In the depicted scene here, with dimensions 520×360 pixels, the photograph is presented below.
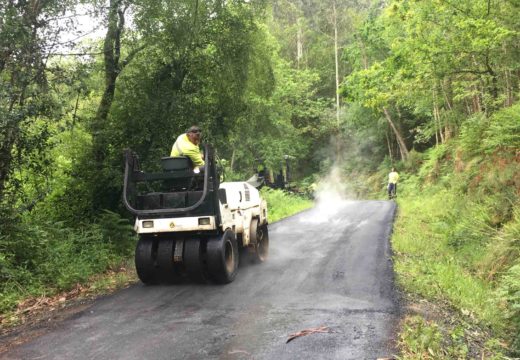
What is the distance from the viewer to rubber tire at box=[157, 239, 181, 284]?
785cm

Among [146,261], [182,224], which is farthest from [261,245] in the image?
[146,261]

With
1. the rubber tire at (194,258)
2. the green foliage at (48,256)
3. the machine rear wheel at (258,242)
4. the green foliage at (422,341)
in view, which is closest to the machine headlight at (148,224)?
the rubber tire at (194,258)

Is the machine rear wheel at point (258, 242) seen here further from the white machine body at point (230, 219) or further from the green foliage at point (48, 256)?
the green foliage at point (48, 256)

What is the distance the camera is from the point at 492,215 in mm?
10961

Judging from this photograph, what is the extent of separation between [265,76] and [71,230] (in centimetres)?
755

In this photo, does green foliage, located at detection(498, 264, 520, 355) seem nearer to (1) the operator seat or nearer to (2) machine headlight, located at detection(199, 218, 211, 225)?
(2) machine headlight, located at detection(199, 218, 211, 225)

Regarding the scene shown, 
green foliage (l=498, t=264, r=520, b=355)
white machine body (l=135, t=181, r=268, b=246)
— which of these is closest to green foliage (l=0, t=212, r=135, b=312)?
white machine body (l=135, t=181, r=268, b=246)

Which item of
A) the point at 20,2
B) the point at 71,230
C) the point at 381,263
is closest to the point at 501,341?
the point at 381,263

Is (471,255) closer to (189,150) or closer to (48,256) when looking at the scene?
(189,150)

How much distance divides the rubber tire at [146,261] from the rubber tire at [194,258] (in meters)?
0.59

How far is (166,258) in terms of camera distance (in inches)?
309

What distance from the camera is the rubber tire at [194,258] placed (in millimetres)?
7746

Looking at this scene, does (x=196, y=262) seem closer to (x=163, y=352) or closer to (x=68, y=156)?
(x=163, y=352)

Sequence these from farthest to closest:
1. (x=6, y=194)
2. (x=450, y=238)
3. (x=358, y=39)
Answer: (x=358, y=39), (x=450, y=238), (x=6, y=194)
